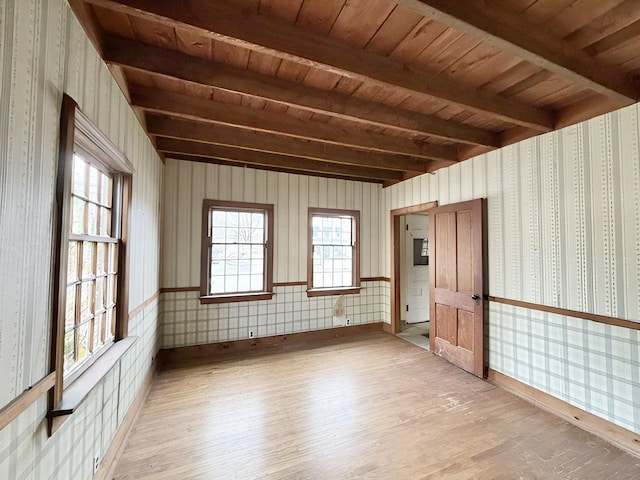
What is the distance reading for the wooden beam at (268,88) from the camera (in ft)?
6.04

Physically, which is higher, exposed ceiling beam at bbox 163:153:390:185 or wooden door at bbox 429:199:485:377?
exposed ceiling beam at bbox 163:153:390:185

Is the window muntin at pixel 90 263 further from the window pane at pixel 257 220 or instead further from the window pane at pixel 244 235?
the window pane at pixel 257 220

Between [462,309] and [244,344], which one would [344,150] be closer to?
[462,309]

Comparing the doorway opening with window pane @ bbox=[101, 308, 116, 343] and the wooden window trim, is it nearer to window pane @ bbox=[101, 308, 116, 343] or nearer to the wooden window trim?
window pane @ bbox=[101, 308, 116, 343]

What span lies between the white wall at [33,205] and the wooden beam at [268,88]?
0.79 ft

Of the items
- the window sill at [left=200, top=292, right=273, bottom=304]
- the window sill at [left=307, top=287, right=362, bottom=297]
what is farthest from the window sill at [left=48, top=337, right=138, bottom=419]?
the window sill at [left=307, top=287, right=362, bottom=297]

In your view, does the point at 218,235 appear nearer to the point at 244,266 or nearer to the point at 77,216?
the point at 244,266

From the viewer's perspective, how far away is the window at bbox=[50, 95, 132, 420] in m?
1.25

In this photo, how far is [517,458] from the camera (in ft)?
6.61

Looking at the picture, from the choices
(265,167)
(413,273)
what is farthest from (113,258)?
(413,273)

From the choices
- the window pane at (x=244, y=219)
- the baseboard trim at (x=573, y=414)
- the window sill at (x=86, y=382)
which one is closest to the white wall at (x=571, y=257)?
the baseboard trim at (x=573, y=414)

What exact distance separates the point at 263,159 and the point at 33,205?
2958 millimetres

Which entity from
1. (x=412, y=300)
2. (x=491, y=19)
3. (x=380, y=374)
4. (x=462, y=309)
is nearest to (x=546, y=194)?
(x=462, y=309)

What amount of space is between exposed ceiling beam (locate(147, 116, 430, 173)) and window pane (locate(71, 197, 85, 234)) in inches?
61.0
